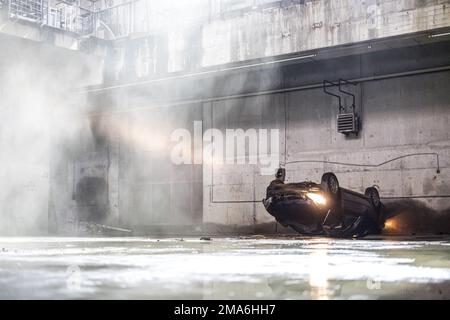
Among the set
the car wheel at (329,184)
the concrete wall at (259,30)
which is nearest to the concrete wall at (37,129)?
the concrete wall at (259,30)

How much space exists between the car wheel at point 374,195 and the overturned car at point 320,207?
0.52 m

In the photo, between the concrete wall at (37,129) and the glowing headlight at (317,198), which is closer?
the glowing headlight at (317,198)

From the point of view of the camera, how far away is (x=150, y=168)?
13.5 m

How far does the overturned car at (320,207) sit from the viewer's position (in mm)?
8062

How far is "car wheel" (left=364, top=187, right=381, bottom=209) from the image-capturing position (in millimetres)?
9716

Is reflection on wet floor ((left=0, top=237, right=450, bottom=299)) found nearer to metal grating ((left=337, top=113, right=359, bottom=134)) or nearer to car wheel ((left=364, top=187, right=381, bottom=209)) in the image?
car wheel ((left=364, top=187, right=381, bottom=209))

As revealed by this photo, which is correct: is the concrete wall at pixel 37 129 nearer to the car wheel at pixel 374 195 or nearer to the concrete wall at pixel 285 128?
the concrete wall at pixel 285 128

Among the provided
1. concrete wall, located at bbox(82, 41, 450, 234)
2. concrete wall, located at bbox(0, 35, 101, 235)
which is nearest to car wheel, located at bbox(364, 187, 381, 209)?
concrete wall, located at bbox(82, 41, 450, 234)

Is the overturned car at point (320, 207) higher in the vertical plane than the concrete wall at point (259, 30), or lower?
lower

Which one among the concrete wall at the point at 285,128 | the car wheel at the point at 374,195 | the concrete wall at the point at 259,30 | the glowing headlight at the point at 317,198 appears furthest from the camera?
the concrete wall at the point at 285,128

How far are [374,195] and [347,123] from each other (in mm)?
1755

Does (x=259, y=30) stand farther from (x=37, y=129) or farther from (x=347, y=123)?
(x=37, y=129)
